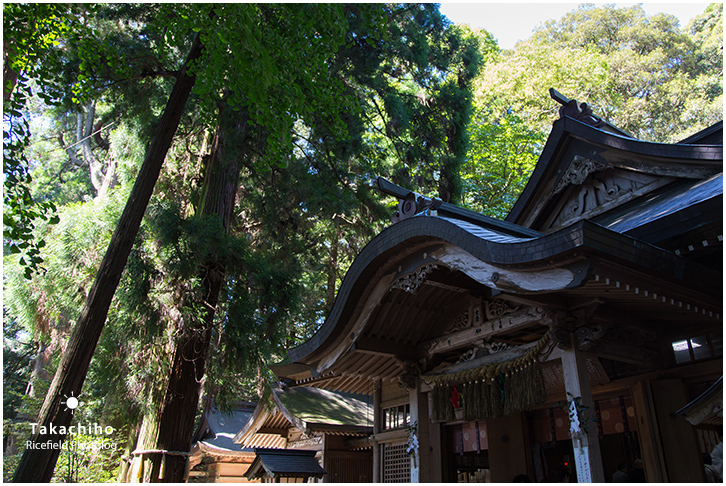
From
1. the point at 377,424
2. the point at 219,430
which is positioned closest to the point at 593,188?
the point at 377,424

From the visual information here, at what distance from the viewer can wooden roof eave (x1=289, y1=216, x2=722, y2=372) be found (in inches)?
152

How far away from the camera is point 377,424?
765 cm

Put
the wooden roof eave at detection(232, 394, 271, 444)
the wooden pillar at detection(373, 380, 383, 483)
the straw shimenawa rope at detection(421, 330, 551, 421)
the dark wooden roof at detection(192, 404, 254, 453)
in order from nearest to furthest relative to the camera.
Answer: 1. the straw shimenawa rope at detection(421, 330, 551, 421)
2. the wooden pillar at detection(373, 380, 383, 483)
3. the wooden roof eave at detection(232, 394, 271, 444)
4. the dark wooden roof at detection(192, 404, 254, 453)

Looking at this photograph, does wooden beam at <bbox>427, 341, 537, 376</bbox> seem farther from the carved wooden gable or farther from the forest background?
the forest background

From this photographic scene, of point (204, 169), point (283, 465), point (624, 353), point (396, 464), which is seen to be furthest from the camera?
point (204, 169)

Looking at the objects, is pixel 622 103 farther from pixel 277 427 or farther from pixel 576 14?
pixel 277 427

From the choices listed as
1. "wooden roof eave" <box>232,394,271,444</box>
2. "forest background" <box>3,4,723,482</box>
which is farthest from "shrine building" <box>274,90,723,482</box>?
"wooden roof eave" <box>232,394,271,444</box>

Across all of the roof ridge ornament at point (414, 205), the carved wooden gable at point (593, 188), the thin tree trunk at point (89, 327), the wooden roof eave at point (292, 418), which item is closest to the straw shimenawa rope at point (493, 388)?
the roof ridge ornament at point (414, 205)

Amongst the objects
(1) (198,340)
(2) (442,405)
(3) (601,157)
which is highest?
(3) (601,157)

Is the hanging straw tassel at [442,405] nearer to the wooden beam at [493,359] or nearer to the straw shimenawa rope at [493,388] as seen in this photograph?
the straw shimenawa rope at [493,388]

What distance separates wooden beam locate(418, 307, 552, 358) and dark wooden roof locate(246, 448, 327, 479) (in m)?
4.09

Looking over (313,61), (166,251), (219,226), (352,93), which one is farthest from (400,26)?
(166,251)

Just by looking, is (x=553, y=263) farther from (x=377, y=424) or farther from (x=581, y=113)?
(x=581, y=113)

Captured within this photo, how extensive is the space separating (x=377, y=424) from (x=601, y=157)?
549 cm
